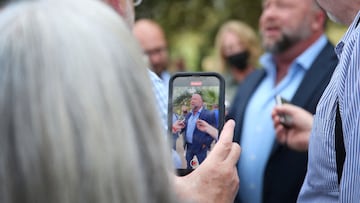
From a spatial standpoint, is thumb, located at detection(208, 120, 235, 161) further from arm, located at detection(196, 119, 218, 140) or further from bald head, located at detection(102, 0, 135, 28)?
bald head, located at detection(102, 0, 135, 28)

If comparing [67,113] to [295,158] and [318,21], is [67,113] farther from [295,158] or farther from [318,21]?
[318,21]

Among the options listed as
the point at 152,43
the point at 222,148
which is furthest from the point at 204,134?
the point at 152,43

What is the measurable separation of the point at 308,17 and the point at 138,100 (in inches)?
138

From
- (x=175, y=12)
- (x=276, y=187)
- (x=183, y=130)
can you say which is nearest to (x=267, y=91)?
(x=276, y=187)

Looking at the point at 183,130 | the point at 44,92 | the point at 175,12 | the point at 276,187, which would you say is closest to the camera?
the point at 44,92

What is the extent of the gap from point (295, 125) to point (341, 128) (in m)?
1.32

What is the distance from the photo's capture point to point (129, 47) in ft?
4.56

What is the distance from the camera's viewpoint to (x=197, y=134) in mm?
2178

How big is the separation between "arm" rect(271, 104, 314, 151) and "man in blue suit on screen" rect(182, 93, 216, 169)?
152 centimetres

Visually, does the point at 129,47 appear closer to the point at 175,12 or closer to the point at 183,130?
the point at 183,130

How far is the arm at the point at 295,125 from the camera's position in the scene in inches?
144

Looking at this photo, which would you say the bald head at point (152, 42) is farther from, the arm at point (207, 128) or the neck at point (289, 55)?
the arm at point (207, 128)

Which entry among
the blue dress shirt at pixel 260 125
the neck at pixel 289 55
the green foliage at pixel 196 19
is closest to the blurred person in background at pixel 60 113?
the blue dress shirt at pixel 260 125

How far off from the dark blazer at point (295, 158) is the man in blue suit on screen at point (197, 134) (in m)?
1.88
